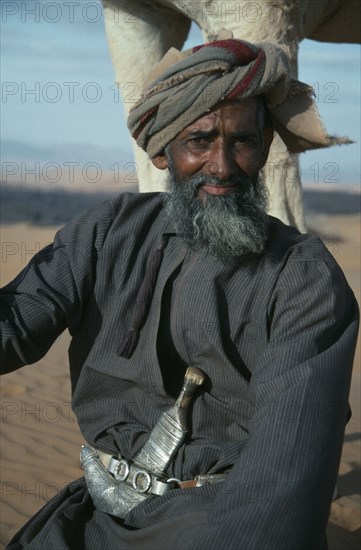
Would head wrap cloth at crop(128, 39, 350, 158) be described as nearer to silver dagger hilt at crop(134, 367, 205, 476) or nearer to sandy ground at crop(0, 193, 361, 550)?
silver dagger hilt at crop(134, 367, 205, 476)

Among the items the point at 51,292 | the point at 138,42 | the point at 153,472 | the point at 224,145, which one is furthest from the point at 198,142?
the point at 138,42

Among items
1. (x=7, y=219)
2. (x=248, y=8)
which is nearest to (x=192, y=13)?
(x=248, y=8)

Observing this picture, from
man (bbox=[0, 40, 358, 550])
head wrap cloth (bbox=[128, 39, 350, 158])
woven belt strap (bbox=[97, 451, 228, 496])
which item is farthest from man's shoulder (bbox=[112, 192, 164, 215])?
woven belt strap (bbox=[97, 451, 228, 496])

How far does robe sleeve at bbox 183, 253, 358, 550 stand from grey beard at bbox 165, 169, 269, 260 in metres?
0.15

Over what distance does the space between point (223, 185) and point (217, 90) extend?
25 centimetres

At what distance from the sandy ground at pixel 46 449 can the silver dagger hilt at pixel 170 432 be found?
1.72 meters

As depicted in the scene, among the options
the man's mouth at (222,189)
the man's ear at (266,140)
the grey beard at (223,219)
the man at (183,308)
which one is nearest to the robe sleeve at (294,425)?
the man at (183,308)

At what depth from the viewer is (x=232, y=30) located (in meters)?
4.71

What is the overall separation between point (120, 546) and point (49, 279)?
725 millimetres

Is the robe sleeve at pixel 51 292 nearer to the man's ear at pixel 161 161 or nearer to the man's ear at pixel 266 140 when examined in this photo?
the man's ear at pixel 161 161

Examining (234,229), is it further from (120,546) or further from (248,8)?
(248,8)

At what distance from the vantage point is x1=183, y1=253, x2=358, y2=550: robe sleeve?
2119 mm

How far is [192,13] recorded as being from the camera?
495 cm

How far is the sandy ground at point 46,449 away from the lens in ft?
14.9
